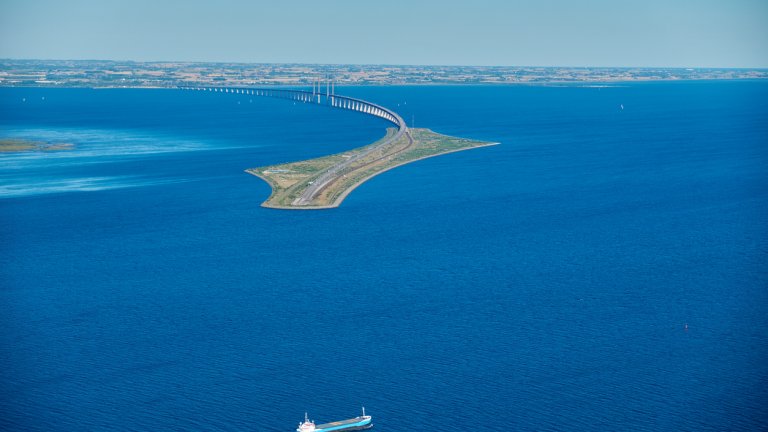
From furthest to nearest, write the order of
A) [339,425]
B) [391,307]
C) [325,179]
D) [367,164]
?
1. [367,164]
2. [325,179]
3. [391,307]
4. [339,425]

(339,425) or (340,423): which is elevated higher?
(340,423)

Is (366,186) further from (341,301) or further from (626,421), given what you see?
(626,421)

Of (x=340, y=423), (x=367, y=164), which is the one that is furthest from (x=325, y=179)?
(x=340, y=423)

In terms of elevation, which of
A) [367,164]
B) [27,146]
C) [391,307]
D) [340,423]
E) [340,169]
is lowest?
[27,146]

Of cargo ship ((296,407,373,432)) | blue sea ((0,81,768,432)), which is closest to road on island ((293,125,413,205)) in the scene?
blue sea ((0,81,768,432))

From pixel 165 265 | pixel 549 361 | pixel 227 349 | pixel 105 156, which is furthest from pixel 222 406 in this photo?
pixel 105 156

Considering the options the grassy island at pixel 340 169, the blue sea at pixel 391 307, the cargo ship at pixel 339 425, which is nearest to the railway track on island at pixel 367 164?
the grassy island at pixel 340 169

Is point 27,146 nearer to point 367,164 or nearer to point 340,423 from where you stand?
point 367,164
